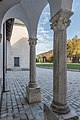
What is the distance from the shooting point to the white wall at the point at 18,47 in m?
21.8

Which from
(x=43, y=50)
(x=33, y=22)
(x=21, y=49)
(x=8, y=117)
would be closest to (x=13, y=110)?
(x=8, y=117)

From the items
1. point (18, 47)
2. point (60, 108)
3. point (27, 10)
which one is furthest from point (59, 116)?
point (18, 47)

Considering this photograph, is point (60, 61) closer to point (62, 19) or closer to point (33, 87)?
point (62, 19)

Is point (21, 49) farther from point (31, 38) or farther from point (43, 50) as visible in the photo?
point (43, 50)

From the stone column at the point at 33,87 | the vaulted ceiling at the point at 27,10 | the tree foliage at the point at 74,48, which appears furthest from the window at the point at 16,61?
the stone column at the point at 33,87

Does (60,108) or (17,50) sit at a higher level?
(17,50)

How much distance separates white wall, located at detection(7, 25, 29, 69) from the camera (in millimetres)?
21750

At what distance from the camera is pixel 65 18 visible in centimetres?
272

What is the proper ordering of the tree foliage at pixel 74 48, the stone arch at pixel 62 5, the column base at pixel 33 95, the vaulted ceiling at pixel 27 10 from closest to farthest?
1. the stone arch at pixel 62 5
2. the vaulted ceiling at pixel 27 10
3. the column base at pixel 33 95
4. the tree foliage at pixel 74 48

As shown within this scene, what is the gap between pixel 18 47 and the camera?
872 inches

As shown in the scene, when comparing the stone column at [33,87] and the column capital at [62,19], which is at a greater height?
the column capital at [62,19]

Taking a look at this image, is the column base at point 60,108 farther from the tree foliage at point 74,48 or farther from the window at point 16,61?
the tree foliage at point 74,48

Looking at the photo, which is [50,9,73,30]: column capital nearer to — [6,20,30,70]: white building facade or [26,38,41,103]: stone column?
[26,38,41,103]: stone column

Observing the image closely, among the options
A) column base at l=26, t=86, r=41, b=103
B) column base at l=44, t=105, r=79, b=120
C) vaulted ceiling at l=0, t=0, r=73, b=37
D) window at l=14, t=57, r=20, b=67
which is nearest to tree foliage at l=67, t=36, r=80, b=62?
window at l=14, t=57, r=20, b=67
